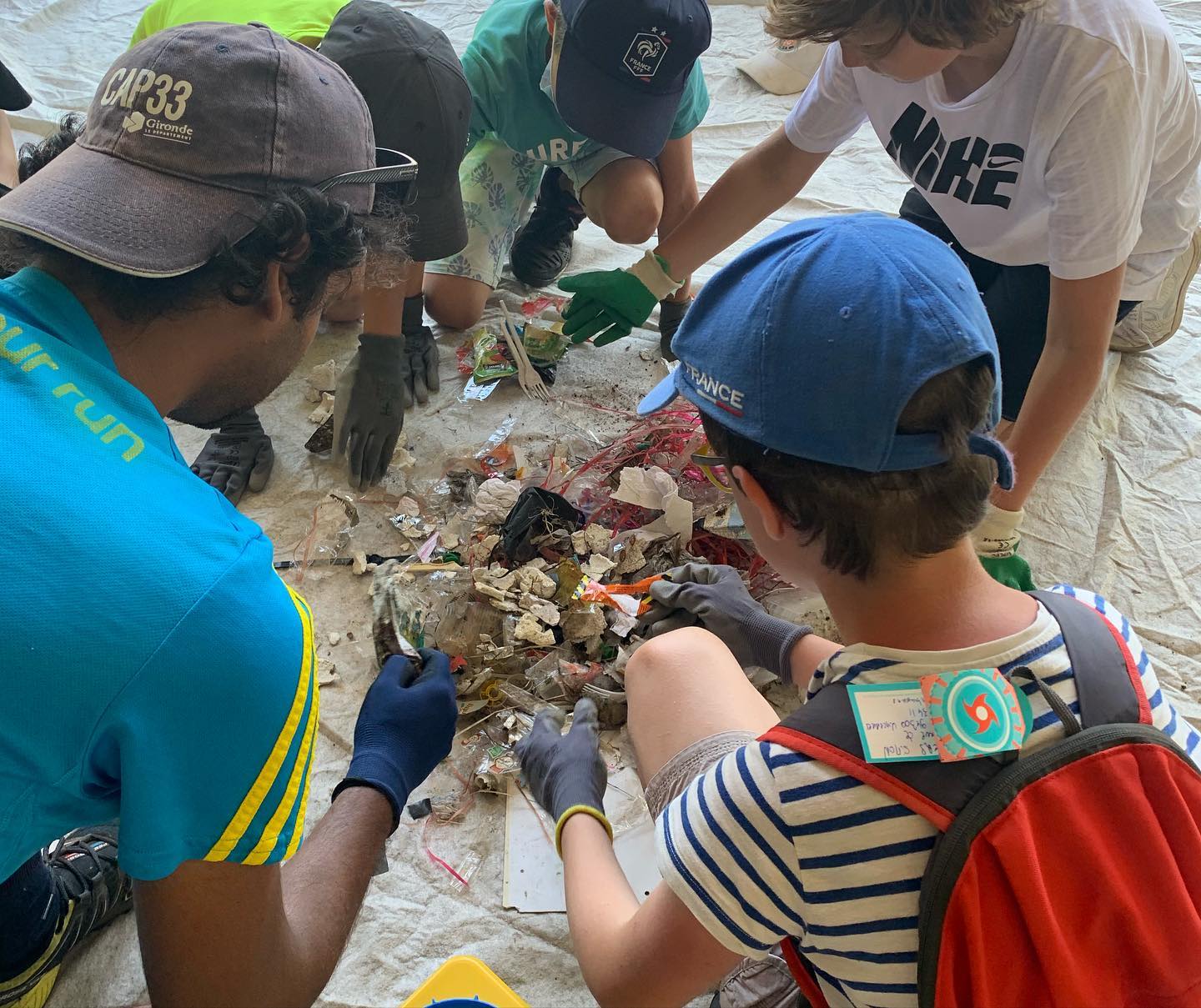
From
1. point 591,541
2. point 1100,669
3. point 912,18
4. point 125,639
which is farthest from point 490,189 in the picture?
point 1100,669

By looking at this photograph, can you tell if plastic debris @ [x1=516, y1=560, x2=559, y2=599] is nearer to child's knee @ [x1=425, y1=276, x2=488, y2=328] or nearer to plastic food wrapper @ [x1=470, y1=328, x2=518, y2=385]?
plastic food wrapper @ [x1=470, y1=328, x2=518, y2=385]

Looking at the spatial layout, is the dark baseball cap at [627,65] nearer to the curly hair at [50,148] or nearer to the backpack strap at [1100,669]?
the curly hair at [50,148]

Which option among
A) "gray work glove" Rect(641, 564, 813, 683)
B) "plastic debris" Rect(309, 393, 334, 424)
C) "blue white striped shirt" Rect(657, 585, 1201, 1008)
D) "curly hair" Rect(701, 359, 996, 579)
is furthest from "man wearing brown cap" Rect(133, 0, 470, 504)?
"blue white striped shirt" Rect(657, 585, 1201, 1008)

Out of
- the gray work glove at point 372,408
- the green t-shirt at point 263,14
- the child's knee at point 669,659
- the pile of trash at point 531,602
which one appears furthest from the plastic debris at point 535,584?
the green t-shirt at point 263,14

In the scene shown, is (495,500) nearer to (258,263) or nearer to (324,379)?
(324,379)

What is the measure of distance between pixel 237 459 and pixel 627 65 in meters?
1.17

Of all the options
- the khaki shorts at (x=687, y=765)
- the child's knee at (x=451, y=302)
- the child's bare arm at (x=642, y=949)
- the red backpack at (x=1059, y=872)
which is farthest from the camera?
the child's knee at (x=451, y=302)

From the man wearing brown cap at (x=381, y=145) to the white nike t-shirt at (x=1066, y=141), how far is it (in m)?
0.76

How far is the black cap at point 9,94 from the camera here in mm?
2195

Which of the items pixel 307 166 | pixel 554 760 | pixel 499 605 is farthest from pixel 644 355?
pixel 307 166

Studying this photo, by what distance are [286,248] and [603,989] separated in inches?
33.8

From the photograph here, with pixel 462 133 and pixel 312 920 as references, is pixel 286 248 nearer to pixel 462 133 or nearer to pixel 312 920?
pixel 312 920

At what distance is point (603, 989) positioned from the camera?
0.94 m

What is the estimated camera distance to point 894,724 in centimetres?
73
